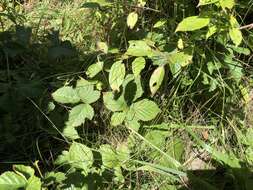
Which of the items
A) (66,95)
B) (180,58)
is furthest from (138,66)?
(66,95)

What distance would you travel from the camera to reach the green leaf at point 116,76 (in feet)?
7.16

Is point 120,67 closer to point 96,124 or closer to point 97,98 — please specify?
point 97,98

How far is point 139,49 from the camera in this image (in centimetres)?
215

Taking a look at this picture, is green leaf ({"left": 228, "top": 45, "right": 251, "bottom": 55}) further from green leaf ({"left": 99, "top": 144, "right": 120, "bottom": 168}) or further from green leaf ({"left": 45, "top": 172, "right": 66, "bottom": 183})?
green leaf ({"left": 45, "top": 172, "right": 66, "bottom": 183})

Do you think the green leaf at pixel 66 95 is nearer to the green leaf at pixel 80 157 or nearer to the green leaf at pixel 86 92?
the green leaf at pixel 86 92

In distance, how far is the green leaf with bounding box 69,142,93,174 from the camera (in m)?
2.12

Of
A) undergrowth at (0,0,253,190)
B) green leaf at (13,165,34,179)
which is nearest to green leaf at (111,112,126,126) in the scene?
undergrowth at (0,0,253,190)

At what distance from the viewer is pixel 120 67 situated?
2.19m

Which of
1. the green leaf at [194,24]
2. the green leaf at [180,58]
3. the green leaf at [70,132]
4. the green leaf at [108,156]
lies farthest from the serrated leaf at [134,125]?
the green leaf at [194,24]

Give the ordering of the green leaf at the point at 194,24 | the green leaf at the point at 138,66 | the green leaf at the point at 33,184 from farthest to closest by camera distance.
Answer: the green leaf at the point at 138,66 → the green leaf at the point at 194,24 → the green leaf at the point at 33,184

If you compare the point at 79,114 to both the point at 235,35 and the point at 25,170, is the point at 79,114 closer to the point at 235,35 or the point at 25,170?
the point at 25,170

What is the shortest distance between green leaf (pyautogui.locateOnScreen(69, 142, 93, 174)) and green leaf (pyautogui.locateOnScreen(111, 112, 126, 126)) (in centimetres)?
20

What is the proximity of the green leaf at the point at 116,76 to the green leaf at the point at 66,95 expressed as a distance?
0.21 m

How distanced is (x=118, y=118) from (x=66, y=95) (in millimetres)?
262
